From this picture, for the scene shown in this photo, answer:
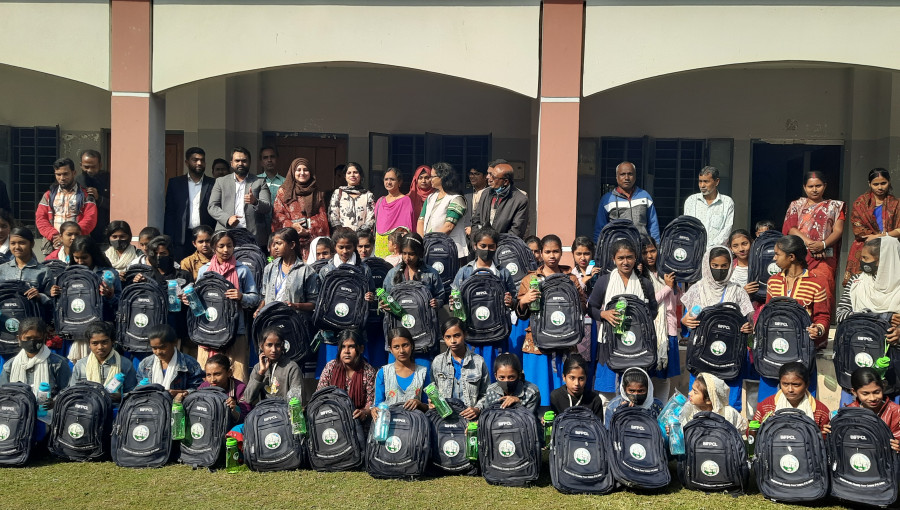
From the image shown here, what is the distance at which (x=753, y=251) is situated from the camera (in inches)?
315

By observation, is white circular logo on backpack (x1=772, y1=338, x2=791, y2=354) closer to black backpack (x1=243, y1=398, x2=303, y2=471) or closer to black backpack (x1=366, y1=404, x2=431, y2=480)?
black backpack (x1=366, y1=404, x2=431, y2=480)

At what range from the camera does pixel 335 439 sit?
6645 mm

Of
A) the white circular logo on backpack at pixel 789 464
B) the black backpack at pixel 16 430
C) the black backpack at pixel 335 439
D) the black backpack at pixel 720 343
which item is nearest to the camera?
the white circular logo on backpack at pixel 789 464

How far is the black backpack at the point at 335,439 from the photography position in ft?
21.8

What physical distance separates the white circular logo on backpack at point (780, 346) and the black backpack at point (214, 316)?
12.8 feet

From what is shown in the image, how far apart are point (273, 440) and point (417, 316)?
4.65ft

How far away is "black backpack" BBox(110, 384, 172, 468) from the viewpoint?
6727 millimetres

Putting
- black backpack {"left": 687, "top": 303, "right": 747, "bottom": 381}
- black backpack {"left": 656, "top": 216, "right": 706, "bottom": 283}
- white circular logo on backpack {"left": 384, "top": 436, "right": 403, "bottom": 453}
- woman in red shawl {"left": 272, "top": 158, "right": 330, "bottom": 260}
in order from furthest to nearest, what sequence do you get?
woman in red shawl {"left": 272, "top": 158, "right": 330, "bottom": 260} → black backpack {"left": 656, "top": 216, "right": 706, "bottom": 283} → black backpack {"left": 687, "top": 303, "right": 747, "bottom": 381} → white circular logo on backpack {"left": 384, "top": 436, "right": 403, "bottom": 453}

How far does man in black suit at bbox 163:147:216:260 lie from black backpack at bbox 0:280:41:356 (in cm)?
195

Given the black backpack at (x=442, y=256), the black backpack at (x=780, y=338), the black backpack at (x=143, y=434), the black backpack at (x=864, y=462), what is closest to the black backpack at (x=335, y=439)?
the black backpack at (x=143, y=434)

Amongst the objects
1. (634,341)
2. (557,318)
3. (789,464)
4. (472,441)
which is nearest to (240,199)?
(557,318)

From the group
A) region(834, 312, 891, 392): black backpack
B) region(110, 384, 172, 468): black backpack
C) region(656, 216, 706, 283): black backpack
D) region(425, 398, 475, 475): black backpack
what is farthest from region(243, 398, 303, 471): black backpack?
region(834, 312, 891, 392): black backpack

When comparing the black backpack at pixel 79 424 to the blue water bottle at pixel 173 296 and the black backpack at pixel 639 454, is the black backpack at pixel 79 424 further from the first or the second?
the black backpack at pixel 639 454

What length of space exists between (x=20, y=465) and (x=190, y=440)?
1156mm
